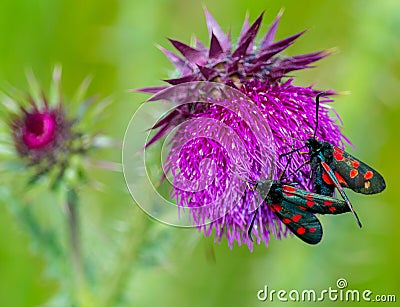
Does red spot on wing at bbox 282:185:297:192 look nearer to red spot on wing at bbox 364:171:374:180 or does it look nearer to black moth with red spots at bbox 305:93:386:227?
black moth with red spots at bbox 305:93:386:227

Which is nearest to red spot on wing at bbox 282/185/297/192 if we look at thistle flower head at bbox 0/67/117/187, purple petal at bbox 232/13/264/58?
purple petal at bbox 232/13/264/58

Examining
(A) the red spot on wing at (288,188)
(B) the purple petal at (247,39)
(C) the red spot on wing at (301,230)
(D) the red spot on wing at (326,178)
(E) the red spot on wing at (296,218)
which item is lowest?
(C) the red spot on wing at (301,230)

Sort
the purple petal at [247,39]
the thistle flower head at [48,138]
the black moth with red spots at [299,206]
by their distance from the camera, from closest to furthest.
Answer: the black moth with red spots at [299,206] → the purple petal at [247,39] → the thistle flower head at [48,138]

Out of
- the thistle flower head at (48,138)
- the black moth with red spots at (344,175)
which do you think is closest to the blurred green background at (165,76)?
the thistle flower head at (48,138)

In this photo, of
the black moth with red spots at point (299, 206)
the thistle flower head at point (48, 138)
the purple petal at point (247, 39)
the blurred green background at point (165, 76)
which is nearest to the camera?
the black moth with red spots at point (299, 206)

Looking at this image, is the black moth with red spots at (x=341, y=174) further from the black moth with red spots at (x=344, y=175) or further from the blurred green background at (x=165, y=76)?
the blurred green background at (x=165, y=76)

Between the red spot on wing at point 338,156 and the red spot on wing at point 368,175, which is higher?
the red spot on wing at point 338,156
